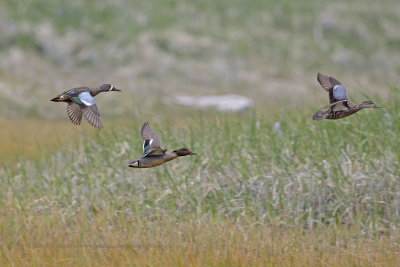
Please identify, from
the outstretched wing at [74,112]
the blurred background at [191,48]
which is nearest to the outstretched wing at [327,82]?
the outstretched wing at [74,112]

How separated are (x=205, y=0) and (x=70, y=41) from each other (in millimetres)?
6183

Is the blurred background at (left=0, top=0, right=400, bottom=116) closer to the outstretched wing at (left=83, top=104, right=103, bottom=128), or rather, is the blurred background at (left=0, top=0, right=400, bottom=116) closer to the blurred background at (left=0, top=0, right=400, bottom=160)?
the blurred background at (left=0, top=0, right=400, bottom=160)

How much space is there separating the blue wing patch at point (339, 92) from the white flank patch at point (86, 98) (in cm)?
123

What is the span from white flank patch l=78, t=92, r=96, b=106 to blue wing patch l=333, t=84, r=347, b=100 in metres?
1.23

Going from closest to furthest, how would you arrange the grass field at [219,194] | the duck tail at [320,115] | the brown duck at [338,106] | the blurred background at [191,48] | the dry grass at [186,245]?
the duck tail at [320,115], the brown duck at [338,106], the dry grass at [186,245], the grass field at [219,194], the blurred background at [191,48]

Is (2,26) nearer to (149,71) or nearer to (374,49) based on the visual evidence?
(149,71)

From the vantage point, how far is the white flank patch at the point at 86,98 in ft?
10.9

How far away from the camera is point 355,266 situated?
178 inches

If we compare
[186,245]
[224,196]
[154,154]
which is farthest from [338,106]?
[224,196]

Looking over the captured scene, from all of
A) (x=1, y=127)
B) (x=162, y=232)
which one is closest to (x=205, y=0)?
(x=1, y=127)

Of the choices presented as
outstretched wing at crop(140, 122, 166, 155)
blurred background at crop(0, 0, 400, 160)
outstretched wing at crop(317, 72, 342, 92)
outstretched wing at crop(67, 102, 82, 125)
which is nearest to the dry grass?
outstretched wing at crop(140, 122, 166, 155)

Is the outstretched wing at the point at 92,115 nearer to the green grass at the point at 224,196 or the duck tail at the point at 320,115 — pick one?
the duck tail at the point at 320,115

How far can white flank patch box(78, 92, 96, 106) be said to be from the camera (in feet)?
10.9

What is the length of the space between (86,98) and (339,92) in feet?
4.28
